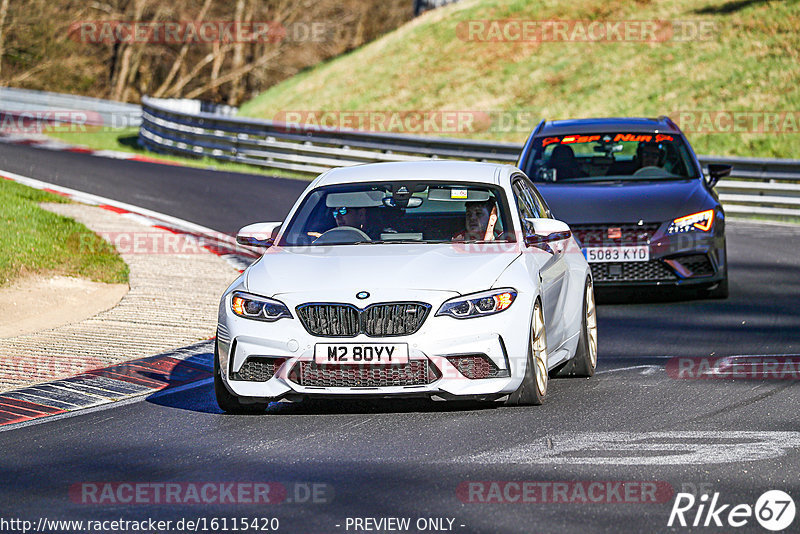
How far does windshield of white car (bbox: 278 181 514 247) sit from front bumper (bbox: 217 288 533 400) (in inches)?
40.9

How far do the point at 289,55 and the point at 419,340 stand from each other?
61869mm

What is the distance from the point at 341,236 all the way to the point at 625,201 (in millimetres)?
4944

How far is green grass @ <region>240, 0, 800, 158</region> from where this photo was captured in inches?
1345

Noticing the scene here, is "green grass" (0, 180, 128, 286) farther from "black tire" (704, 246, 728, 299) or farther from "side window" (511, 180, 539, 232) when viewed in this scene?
"black tire" (704, 246, 728, 299)

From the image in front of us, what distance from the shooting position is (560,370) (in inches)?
373

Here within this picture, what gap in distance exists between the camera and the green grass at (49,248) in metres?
13.7

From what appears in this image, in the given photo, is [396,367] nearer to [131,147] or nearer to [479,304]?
[479,304]

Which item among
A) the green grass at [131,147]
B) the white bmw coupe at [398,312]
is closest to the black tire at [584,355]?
the white bmw coupe at [398,312]

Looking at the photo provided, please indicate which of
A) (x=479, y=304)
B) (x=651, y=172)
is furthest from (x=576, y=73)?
(x=479, y=304)

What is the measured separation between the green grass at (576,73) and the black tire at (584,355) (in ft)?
69.2

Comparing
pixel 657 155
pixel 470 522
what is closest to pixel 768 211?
pixel 657 155

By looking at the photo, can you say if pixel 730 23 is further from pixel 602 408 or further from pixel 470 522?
pixel 470 522

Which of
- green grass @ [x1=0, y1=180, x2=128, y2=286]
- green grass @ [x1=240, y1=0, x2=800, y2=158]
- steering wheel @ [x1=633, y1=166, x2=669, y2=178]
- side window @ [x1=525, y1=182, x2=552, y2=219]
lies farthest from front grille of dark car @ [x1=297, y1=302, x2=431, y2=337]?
green grass @ [x1=240, y1=0, x2=800, y2=158]

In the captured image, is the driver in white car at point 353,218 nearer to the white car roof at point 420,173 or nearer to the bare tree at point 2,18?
the white car roof at point 420,173
